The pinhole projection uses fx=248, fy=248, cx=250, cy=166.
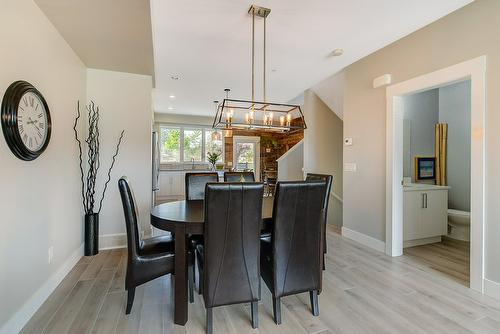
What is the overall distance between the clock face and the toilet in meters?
5.14

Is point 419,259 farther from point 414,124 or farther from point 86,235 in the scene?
point 86,235

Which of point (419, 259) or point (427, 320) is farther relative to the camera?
point (419, 259)

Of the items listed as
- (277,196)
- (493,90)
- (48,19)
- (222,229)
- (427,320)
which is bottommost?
(427,320)

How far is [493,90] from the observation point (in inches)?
86.0

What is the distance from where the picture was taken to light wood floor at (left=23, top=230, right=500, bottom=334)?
1777 mm

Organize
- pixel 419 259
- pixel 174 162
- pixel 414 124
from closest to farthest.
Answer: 1. pixel 419 259
2. pixel 414 124
3. pixel 174 162

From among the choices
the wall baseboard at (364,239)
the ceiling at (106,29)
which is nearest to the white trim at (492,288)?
the wall baseboard at (364,239)

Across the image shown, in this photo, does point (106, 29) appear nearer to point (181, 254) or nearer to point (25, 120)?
point (25, 120)

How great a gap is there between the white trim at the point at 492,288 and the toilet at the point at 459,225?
5.51ft

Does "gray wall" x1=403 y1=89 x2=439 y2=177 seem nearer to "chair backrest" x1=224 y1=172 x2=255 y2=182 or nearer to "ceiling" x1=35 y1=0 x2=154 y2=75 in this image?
"chair backrest" x1=224 y1=172 x2=255 y2=182

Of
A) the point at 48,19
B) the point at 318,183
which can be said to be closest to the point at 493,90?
the point at 318,183

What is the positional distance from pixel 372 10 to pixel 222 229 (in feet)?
8.21

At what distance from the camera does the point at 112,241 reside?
11.3ft

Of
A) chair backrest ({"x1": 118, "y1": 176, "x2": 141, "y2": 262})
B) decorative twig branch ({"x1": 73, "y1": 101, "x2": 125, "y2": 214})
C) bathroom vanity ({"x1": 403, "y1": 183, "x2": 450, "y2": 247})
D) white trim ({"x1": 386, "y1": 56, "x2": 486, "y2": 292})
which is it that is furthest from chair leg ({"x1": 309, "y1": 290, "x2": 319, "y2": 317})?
decorative twig branch ({"x1": 73, "y1": 101, "x2": 125, "y2": 214})
